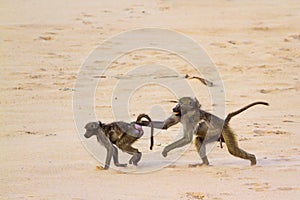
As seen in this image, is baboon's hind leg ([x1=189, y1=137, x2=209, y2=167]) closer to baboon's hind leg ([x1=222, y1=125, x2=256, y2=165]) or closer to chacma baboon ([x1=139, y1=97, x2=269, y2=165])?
chacma baboon ([x1=139, y1=97, x2=269, y2=165])

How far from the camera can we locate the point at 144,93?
11609 mm

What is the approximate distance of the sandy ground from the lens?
7.23 metres

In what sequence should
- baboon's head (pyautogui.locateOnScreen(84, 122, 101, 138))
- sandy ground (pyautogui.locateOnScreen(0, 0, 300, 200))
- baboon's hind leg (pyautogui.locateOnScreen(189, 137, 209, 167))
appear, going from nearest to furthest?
1. sandy ground (pyautogui.locateOnScreen(0, 0, 300, 200))
2. baboon's hind leg (pyautogui.locateOnScreen(189, 137, 209, 167))
3. baboon's head (pyautogui.locateOnScreen(84, 122, 101, 138))

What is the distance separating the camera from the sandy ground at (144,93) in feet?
23.7

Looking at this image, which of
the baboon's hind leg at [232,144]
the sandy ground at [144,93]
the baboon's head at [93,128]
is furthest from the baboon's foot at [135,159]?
the baboon's hind leg at [232,144]

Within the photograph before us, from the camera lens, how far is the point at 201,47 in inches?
571

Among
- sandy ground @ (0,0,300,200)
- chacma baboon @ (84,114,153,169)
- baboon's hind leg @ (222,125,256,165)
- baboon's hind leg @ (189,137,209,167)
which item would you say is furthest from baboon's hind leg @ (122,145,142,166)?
baboon's hind leg @ (222,125,256,165)

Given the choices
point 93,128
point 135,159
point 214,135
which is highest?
point 93,128

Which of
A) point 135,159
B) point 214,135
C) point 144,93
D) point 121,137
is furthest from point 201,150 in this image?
point 144,93

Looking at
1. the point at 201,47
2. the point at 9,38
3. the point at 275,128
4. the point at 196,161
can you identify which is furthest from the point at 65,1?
the point at 196,161

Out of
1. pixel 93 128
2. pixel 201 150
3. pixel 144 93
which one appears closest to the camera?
pixel 201 150

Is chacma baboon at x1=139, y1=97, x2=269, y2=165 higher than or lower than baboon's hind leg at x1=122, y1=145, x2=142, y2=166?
higher

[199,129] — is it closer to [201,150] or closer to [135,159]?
[201,150]

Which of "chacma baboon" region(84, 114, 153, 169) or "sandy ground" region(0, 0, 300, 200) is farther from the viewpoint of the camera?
"chacma baboon" region(84, 114, 153, 169)
